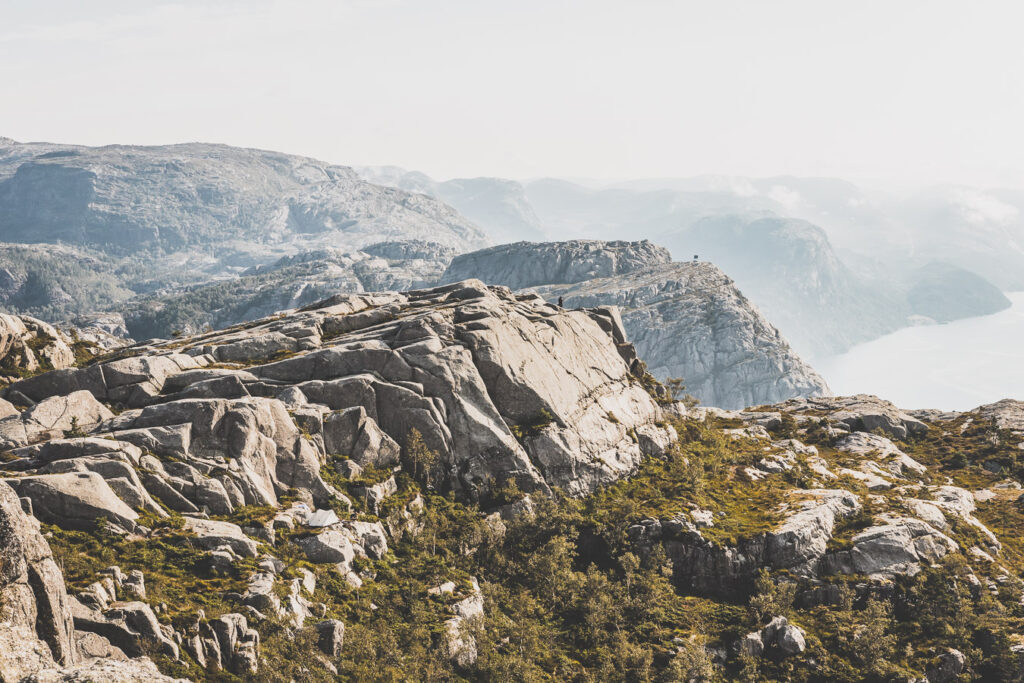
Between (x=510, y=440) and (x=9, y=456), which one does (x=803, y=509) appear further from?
(x=9, y=456)

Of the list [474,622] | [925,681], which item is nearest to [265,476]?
[474,622]

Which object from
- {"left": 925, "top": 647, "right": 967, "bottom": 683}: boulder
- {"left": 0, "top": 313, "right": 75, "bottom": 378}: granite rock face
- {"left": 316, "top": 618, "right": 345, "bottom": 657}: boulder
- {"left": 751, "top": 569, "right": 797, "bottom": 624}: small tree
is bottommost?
{"left": 925, "top": 647, "right": 967, "bottom": 683}: boulder

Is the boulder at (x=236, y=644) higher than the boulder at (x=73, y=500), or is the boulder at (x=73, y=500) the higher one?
the boulder at (x=73, y=500)

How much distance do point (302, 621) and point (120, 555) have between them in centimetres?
1593

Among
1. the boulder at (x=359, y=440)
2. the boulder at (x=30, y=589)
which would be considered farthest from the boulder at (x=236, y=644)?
the boulder at (x=359, y=440)

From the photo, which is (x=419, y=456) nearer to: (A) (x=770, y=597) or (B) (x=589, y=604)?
(B) (x=589, y=604)

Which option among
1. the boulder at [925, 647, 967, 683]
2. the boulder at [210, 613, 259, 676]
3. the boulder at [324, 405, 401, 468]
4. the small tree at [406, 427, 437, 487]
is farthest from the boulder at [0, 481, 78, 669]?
the boulder at [925, 647, 967, 683]

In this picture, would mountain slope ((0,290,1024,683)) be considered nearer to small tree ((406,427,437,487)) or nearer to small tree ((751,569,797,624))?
small tree ((751,569,797,624))

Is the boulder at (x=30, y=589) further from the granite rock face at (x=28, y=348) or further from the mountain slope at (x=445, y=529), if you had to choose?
the granite rock face at (x=28, y=348)

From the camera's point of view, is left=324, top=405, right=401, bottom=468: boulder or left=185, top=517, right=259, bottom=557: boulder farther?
left=324, top=405, right=401, bottom=468: boulder

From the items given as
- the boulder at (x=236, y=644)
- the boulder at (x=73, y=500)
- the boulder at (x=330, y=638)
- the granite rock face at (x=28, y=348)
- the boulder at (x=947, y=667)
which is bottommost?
the boulder at (x=947, y=667)

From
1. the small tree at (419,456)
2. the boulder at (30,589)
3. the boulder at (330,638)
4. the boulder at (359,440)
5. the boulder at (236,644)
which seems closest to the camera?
the boulder at (30,589)

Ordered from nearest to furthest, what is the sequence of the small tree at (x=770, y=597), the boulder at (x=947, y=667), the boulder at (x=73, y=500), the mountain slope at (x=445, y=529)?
the mountain slope at (x=445, y=529), the boulder at (x=73, y=500), the boulder at (x=947, y=667), the small tree at (x=770, y=597)

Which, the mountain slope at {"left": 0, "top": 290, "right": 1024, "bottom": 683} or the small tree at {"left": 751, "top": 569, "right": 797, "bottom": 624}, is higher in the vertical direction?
the mountain slope at {"left": 0, "top": 290, "right": 1024, "bottom": 683}
